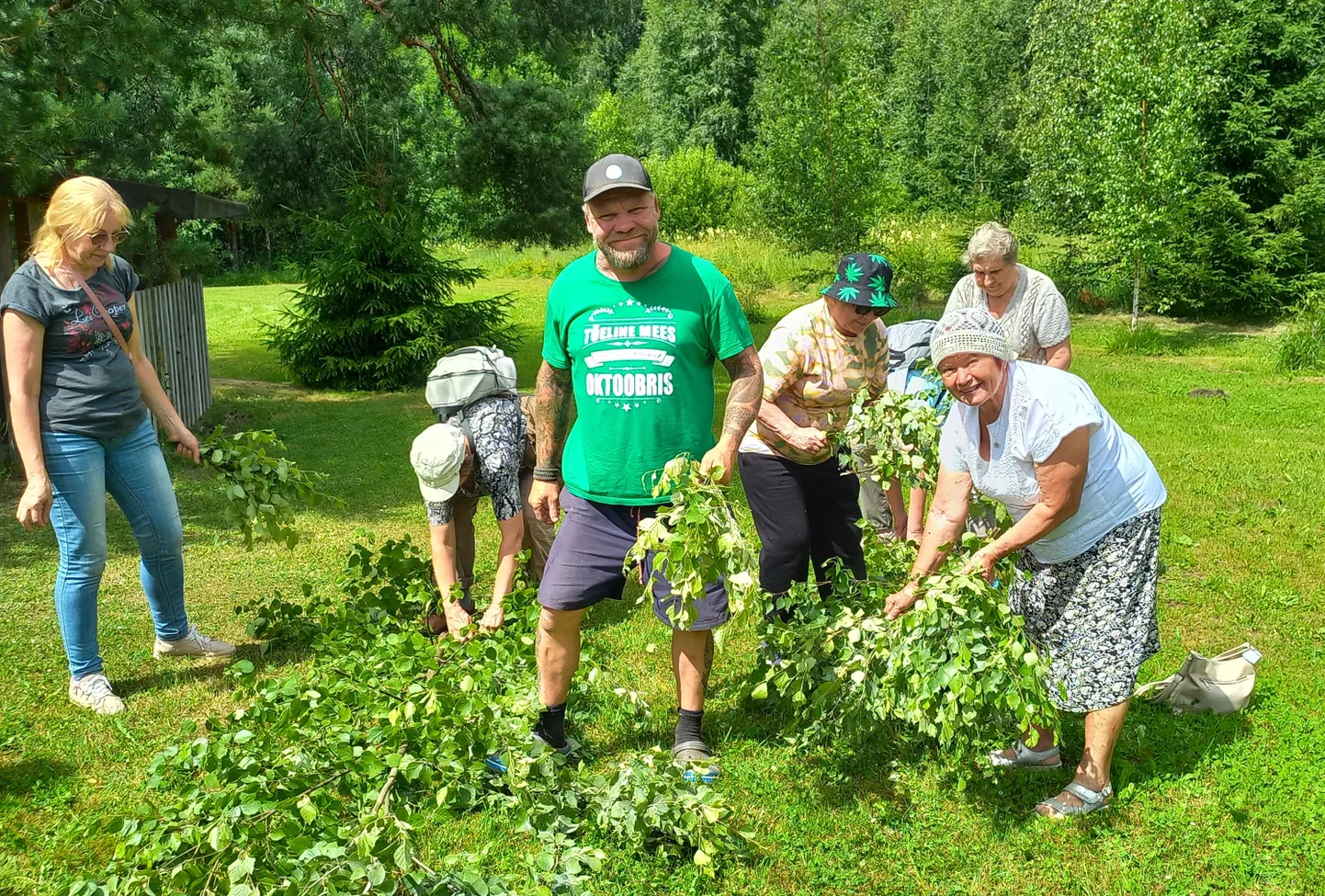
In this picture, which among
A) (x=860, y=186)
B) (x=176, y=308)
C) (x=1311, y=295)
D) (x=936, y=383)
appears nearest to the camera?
(x=936, y=383)

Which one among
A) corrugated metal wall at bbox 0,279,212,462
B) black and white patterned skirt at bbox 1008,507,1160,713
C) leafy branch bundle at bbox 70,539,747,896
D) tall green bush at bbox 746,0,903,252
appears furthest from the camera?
tall green bush at bbox 746,0,903,252

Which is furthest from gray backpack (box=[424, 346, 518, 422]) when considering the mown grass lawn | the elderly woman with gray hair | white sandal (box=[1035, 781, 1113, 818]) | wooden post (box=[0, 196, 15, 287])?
wooden post (box=[0, 196, 15, 287])

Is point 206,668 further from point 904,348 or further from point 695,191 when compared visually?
point 695,191

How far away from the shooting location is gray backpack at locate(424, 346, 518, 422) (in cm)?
465

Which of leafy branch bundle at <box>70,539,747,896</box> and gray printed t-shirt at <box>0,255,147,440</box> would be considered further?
gray printed t-shirt at <box>0,255,147,440</box>

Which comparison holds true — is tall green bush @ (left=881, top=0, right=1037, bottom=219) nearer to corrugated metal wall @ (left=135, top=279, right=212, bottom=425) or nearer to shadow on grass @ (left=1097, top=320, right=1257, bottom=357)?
shadow on grass @ (left=1097, top=320, right=1257, bottom=357)

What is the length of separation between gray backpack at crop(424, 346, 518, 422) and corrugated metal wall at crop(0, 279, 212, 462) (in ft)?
17.8

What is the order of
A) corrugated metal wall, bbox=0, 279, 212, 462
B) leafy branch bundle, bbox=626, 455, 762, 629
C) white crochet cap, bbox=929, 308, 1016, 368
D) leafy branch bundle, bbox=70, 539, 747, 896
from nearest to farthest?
leafy branch bundle, bbox=70, 539, 747, 896 → white crochet cap, bbox=929, 308, 1016, 368 → leafy branch bundle, bbox=626, 455, 762, 629 → corrugated metal wall, bbox=0, 279, 212, 462

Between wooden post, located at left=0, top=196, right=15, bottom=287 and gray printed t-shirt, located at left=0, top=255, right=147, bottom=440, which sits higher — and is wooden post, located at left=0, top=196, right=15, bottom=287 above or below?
above

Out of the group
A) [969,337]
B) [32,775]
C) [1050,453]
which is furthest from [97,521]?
[1050,453]

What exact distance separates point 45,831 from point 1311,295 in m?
16.9

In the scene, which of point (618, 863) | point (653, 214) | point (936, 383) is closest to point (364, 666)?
point (618, 863)

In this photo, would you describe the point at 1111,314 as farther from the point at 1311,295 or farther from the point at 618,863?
the point at 618,863

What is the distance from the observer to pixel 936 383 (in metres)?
5.09
